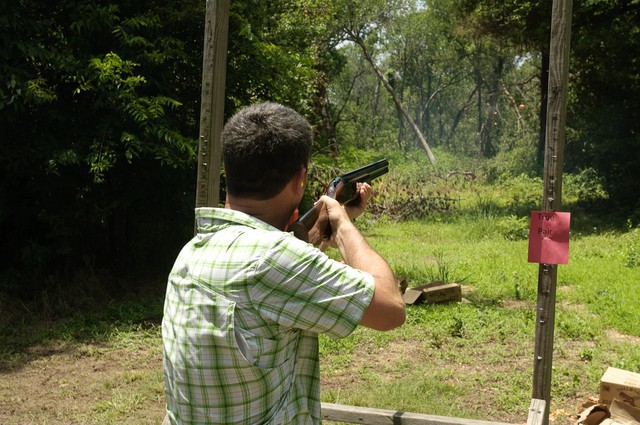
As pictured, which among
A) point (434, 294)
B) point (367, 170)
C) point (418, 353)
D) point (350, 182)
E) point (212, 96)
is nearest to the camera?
point (350, 182)

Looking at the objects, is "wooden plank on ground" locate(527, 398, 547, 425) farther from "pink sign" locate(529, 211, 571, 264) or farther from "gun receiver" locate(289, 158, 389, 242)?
"gun receiver" locate(289, 158, 389, 242)

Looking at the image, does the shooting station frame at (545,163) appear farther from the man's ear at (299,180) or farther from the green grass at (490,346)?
the man's ear at (299,180)

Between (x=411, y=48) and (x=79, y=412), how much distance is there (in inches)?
1812

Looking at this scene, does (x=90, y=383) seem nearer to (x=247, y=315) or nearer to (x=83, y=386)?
(x=83, y=386)

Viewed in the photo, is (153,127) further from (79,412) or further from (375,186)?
(375,186)

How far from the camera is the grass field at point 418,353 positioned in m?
5.24

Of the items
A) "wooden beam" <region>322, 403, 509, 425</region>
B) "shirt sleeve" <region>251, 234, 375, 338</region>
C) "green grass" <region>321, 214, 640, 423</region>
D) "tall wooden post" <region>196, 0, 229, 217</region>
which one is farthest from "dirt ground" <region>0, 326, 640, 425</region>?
"shirt sleeve" <region>251, 234, 375, 338</region>

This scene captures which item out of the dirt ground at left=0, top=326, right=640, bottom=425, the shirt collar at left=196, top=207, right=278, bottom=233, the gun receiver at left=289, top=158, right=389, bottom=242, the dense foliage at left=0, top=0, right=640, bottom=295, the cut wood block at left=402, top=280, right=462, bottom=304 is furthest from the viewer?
the cut wood block at left=402, top=280, right=462, bottom=304

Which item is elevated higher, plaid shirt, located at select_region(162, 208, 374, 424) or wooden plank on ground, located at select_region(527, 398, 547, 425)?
plaid shirt, located at select_region(162, 208, 374, 424)

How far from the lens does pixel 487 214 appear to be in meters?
16.5

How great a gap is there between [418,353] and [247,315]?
189 inches

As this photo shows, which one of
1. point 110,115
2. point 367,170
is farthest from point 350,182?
point 110,115

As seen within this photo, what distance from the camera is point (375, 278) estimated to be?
1.88 metres

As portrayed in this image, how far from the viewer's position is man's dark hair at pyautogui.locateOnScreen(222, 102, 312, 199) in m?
1.85
